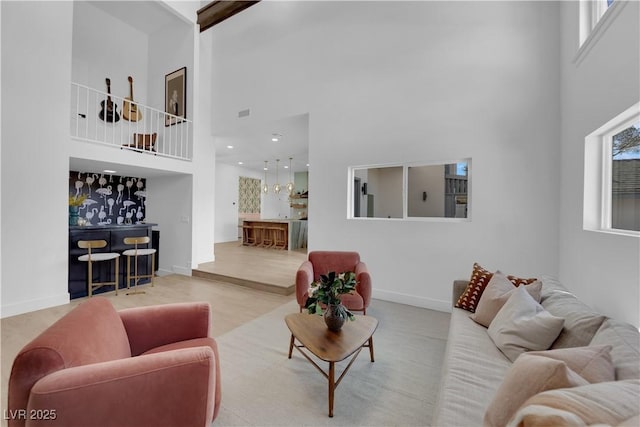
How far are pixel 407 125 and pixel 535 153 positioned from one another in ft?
4.80

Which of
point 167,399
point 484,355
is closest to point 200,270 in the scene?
point 167,399

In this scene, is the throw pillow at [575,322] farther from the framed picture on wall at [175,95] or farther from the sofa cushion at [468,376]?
the framed picture on wall at [175,95]

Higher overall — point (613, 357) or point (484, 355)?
point (613, 357)

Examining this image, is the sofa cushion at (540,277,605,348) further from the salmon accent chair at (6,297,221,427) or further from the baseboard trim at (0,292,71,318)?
the baseboard trim at (0,292,71,318)

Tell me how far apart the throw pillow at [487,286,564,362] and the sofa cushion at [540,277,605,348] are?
1.7 inches

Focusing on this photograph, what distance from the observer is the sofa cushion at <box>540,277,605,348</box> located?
1.36 m

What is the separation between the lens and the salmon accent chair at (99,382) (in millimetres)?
940

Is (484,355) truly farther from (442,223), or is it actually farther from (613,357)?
(442,223)

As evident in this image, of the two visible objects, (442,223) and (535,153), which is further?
(442,223)

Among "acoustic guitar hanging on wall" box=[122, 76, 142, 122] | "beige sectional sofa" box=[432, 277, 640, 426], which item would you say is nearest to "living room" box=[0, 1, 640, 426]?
"beige sectional sofa" box=[432, 277, 640, 426]

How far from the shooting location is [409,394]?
1842 millimetres

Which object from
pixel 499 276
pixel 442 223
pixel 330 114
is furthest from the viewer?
pixel 330 114

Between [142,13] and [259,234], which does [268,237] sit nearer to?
[259,234]

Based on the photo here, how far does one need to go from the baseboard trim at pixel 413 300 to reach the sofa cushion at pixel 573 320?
1.61 m
